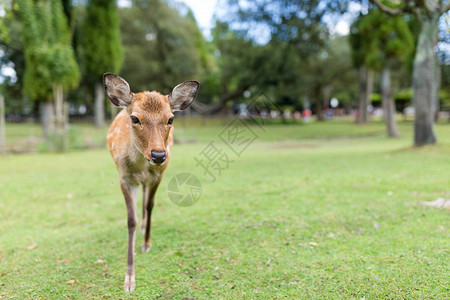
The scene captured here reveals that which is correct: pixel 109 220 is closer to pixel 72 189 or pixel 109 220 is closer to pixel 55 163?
pixel 72 189

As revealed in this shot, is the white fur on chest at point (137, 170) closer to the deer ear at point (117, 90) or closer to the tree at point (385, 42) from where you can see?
the deer ear at point (117, 90)

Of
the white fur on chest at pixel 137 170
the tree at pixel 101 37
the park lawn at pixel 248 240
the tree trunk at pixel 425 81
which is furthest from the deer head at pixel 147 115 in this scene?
the tree at pixel 101 37

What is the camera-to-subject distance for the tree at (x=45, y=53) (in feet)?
51.5

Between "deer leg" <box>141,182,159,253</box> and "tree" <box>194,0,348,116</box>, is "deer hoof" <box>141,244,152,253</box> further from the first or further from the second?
"tree" <box>194,0,348,116</box>

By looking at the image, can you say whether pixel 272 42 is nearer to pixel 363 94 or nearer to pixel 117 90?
pixel 363 94

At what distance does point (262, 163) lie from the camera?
34.6 feet

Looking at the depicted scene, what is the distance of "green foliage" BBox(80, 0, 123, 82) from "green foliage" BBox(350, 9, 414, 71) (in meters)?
16.6

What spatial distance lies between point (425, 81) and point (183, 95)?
32.0 feet

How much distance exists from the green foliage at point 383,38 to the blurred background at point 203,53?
52 millimetres

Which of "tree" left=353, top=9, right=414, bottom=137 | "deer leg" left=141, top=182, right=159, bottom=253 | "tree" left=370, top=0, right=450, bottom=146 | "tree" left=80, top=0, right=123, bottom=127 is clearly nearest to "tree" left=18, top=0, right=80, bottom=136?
"tree" left=80, top=0, right=123, bottom=127

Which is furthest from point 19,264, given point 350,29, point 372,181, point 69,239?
point 350,29

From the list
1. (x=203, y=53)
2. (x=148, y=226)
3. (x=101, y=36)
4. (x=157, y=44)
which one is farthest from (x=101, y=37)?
(x=148, y=226)

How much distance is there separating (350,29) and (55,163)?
820 inches

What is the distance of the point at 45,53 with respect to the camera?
52.3 ft
